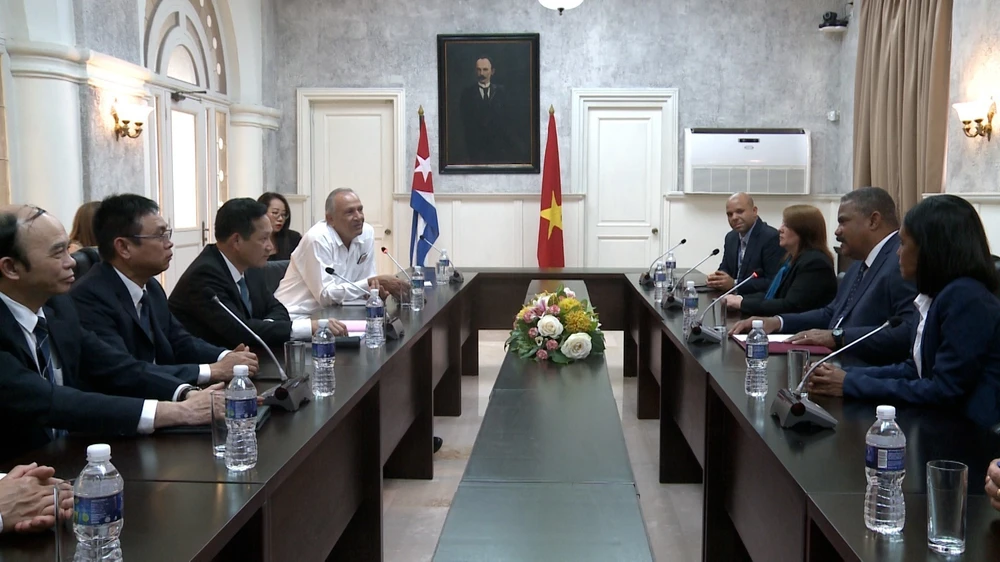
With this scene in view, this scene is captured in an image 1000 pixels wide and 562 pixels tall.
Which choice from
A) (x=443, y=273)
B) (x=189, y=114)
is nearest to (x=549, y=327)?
(x=443, y=273)

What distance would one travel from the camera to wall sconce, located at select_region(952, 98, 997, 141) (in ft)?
16.8

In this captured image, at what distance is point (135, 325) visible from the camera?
2.45 m

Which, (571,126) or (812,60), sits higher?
(812,60)

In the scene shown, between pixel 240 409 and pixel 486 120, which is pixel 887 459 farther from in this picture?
pixel 486 120

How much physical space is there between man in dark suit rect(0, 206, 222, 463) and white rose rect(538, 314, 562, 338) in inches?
78.7

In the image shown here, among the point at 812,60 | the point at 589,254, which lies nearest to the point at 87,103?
the point at 589,254

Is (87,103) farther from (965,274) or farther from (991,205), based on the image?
(991,205)

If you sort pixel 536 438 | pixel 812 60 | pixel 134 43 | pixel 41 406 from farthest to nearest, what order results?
pixel 812 60, pixel 134 43, pixel 536 438, pixel 41 406

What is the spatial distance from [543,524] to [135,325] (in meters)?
1.28

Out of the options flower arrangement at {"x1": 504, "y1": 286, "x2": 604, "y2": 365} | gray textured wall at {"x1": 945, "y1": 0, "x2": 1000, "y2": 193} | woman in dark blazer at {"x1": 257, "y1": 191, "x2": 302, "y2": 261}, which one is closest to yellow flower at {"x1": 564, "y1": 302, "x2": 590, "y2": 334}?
flower arrangement at {"x1": 504, "y1": 286, "x2": 604, "y2": 365}

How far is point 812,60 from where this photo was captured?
7.99 metres

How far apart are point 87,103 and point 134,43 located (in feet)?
2.47

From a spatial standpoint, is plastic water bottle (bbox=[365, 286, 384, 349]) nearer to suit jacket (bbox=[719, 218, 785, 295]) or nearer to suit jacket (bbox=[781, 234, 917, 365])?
suit jacket (bbox=[781, 234, 917, 365])

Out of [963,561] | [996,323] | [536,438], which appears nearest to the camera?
[963,561]
